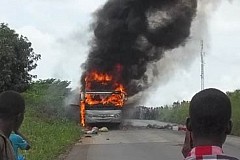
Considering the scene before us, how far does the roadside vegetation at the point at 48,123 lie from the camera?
57.4 ft

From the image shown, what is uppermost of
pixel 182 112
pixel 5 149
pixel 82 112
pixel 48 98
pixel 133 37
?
pixel 133 37

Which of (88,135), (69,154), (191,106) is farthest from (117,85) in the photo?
(191,106)

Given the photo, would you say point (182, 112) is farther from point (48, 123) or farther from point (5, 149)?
point (5, 149)

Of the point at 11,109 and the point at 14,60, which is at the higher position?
the point at 14,60

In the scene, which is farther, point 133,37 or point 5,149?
point 133,37

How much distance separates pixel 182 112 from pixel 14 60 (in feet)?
49.1

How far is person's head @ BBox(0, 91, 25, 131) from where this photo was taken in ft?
12.5

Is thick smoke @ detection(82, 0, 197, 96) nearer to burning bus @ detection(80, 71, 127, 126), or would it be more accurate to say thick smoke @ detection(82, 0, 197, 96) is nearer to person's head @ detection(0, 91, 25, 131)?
burning bus @ detection(80, 71, 127, 126)

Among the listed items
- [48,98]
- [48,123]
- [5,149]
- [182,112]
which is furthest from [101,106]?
[5,149]

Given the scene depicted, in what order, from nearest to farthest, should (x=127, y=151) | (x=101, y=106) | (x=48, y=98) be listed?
(x=127, y=151), (x=101, y=106), (x=48, y=98)

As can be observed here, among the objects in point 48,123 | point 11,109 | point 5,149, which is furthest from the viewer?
point 48,123

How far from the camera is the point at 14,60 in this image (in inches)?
1487

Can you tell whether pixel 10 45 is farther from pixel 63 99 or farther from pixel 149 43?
pixel 149 43

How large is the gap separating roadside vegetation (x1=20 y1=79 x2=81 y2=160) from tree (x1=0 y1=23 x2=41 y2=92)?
1971 millimetres
